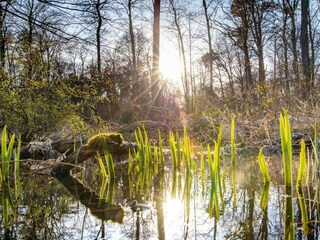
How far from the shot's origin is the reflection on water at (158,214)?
1.59 m

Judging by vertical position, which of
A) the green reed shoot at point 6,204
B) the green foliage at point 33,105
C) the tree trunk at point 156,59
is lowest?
the green reed shoot at point 6,204

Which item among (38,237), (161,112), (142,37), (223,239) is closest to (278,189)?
(223,239)

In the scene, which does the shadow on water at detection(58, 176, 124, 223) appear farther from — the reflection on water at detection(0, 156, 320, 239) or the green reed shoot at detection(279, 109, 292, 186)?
the green reed shoot at detection(279, 109, 292, 186)

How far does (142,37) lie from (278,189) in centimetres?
2376

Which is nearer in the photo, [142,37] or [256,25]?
[256,25]

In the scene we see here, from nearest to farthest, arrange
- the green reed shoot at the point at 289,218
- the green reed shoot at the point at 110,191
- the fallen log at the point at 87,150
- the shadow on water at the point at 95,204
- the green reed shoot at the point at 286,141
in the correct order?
the green reed shoot at the point at 289,218
the green reed shoot at the point at 286,141
the shadow on water at the point at 95,204
the green reed shoot at the point at 110,191
the fallen log at the point at 87,150

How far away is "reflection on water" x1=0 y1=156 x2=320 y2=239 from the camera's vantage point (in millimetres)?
1592

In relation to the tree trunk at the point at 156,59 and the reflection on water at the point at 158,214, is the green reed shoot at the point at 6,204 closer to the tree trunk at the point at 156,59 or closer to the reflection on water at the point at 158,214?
the reflection on water at the point at 158,214

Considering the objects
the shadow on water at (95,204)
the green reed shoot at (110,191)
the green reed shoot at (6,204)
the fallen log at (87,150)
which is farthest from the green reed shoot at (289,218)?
the fallen log at (87,150)

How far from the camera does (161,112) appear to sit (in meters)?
11.8

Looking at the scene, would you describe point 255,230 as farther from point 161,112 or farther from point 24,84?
point 161,112

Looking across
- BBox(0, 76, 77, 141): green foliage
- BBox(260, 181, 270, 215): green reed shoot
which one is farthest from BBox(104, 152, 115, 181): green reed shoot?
BBox(0, 76, 77, 141): green foliage

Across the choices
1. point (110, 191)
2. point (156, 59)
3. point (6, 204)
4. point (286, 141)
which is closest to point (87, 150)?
point (110, 191)

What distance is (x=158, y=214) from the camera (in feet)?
6.49
